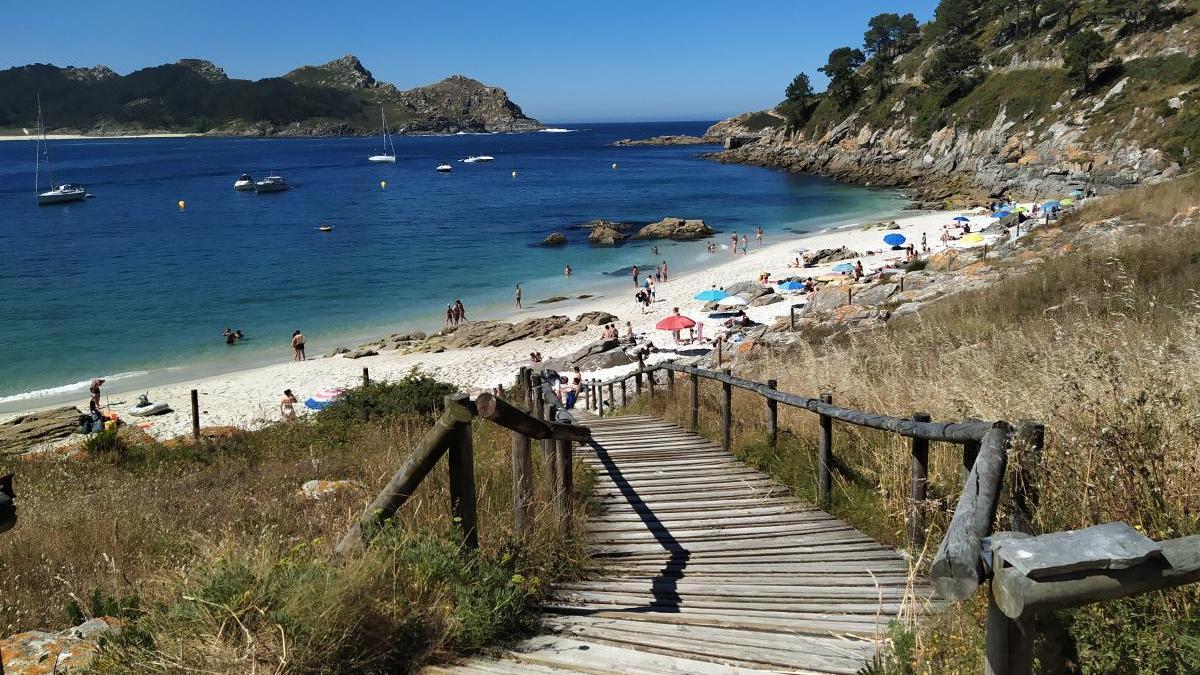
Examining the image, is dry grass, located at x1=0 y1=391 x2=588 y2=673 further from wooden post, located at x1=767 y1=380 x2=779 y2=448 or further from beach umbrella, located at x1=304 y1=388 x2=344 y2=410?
beach umbrella, located at x1=304 y1=388 x2=344 y2=410

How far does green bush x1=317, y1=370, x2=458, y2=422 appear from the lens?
1438cm

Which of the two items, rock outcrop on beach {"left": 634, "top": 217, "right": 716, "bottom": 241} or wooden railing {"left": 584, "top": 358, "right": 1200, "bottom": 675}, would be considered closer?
wooden railing {"left": 584, "top": 358, "right": 1200, "bottom": 675}

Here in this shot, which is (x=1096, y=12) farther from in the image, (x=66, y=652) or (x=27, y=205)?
(x=27, y=205)

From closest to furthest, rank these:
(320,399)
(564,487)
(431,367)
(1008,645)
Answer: (1008,645) < (564,487) < (320,399) < (431,367)

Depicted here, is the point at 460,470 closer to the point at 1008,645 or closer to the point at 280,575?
the point at 280,575

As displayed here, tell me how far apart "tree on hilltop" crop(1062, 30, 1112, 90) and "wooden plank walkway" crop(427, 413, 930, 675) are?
7120 centimetres

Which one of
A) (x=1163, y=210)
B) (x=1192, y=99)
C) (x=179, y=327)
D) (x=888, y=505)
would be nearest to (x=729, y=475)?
(x=888, y=505)

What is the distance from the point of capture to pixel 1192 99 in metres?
51.2

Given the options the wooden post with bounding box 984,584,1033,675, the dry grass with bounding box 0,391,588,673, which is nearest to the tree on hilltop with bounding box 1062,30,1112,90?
the dry grass with bounding box 0,391,588,673

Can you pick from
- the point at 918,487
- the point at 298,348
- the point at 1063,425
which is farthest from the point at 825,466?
the point at 298,348

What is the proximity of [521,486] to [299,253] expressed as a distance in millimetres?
51315

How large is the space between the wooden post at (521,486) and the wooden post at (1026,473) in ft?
8.89

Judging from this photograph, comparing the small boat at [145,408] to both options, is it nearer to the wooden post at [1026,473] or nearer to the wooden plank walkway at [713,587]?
the wooden plank walkway at [713,587]

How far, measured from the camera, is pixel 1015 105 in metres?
69.2
